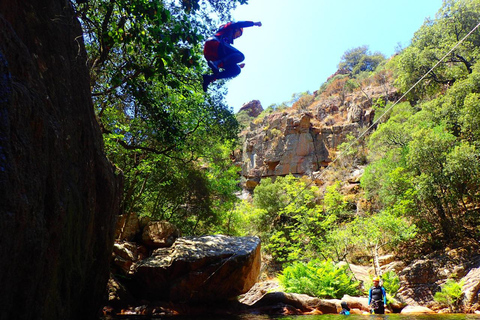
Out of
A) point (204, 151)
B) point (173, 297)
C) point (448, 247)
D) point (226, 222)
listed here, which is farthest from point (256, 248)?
point (448, 247)

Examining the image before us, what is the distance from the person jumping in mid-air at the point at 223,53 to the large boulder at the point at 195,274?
4926 millimetres

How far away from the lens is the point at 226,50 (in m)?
5.26

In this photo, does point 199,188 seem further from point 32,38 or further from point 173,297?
point 32,38

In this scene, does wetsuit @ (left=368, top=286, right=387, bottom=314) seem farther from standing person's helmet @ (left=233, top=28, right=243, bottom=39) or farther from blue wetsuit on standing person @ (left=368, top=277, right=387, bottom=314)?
standing person's helmet @ (left=233, top=28, right=243, bottom=39)

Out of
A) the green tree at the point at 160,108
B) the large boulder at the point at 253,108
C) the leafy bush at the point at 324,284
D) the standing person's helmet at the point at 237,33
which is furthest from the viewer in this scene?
the large boulder at the point at 253,108

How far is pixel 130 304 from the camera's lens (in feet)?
24.0

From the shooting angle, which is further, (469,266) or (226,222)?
(226,222)

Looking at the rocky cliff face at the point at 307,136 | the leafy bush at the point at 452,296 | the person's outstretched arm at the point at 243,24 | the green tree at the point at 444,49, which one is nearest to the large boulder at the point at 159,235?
the person's outstretched arm at the point at 243,24

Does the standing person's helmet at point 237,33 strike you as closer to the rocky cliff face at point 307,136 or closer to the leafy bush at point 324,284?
the leafy bush at point 324,284

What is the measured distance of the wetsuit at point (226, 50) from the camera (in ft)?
17.1

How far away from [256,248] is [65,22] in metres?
7.35

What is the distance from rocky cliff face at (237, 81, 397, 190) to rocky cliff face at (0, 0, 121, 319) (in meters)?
29.8

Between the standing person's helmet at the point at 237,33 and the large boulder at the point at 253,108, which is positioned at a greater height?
the large boulder at the point at 253,108

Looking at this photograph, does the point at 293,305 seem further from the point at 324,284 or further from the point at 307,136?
the point at 307,136
